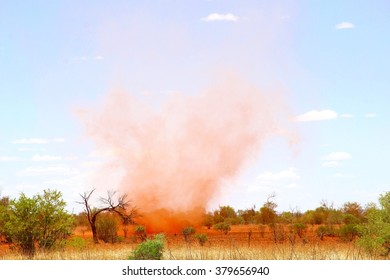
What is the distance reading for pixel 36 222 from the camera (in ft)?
95.1

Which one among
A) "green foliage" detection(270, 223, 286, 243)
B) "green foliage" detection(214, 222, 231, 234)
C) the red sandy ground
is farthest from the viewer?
"green foliage" detection(214, 222, 231, 234)

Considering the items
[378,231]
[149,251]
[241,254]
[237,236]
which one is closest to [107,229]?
[237,236]

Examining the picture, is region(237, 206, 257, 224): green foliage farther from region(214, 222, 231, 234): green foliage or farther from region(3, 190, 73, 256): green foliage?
region(3, 190, 73, 256): green foliage

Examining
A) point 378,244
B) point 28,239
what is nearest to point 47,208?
point 28,239

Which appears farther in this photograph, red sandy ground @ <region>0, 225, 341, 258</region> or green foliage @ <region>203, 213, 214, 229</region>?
green foliage @ <region>203, 213, 214, 229</region>

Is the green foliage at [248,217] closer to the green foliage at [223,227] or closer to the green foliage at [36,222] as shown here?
the green foliage at [223,227]

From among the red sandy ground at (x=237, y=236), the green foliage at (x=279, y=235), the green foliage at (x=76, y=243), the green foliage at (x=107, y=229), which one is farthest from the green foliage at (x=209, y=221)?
the green foliage at (x=76, y=243)

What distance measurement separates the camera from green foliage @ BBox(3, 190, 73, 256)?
1133 inches

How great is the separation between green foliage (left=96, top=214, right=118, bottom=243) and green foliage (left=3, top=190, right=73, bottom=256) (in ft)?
68.6

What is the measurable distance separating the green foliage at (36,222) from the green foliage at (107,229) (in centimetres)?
2090

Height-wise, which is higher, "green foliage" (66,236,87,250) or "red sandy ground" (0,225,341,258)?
"green foliage" (66,236,87,250)

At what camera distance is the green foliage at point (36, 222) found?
28.8 m

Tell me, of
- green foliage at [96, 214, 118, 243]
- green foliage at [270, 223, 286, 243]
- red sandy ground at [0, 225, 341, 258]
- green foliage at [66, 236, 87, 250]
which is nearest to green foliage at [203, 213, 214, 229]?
red sandy ground at [0, 225, 341, 258]

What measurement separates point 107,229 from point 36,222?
2168 centimetres
